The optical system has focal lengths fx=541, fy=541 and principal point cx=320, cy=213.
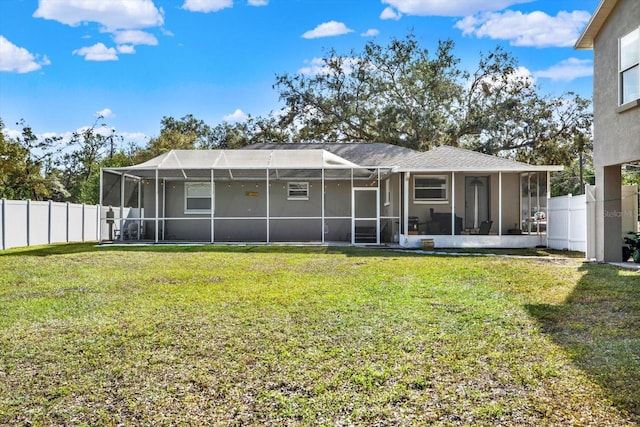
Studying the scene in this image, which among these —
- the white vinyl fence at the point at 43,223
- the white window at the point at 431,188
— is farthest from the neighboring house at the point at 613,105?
the white vinyl fence at the point at 43,223

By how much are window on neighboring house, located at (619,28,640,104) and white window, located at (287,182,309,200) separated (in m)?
11.6

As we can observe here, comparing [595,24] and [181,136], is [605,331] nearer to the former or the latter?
[595,24]

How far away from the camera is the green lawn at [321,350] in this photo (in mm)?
3613

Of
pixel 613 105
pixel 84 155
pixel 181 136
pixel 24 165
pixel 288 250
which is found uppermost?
pixel 181 136

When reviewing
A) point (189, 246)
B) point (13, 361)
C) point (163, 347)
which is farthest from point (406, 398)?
point (189, 246)

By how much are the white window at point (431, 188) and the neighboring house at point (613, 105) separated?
6.35m

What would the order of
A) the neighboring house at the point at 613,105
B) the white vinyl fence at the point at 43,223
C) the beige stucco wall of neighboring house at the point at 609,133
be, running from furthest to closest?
the white vinyl fence at the point at 43,223 < the beige stucco wall of neighboring house at the point at 609,133 < the neighboring house at the point at 613,105

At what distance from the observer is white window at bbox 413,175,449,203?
18.2 m

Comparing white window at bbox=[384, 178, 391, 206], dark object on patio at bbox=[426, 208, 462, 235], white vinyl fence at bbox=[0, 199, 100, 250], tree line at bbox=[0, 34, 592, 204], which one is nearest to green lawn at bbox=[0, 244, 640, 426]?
dark object on patio at bbox=[426, 208, 462, 235]

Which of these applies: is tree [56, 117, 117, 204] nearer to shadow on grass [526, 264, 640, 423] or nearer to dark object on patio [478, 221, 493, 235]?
dark object on patio [478, 221, 493, 235]

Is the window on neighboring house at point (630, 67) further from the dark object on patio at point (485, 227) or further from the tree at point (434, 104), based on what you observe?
the tree at point (434, 104)

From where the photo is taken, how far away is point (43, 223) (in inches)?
748

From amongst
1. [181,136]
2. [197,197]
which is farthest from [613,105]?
[181,136]

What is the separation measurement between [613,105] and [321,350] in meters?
9.46
